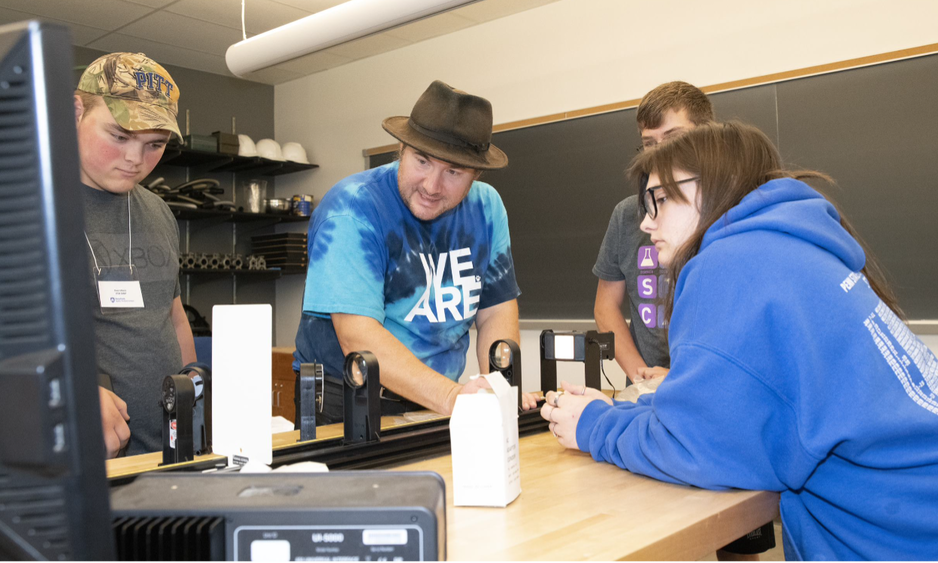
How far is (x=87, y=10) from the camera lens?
432 centimetres

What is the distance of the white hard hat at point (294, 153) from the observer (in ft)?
18.3

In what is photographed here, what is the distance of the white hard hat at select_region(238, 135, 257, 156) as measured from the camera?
209 inches

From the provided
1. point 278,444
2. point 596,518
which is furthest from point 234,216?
point 596,518

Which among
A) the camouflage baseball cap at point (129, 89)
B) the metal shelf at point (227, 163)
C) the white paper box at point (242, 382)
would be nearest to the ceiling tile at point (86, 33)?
the metal shelf at point (227, 163)

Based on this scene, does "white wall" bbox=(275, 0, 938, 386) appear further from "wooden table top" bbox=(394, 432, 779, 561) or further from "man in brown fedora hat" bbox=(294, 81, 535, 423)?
"wooden table top" bbox=(394, 432, 779, 561)

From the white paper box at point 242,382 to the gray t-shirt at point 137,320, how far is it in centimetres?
86

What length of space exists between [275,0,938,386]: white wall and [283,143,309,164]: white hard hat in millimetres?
153

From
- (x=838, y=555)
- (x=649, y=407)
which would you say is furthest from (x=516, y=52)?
(x=838, y=555)

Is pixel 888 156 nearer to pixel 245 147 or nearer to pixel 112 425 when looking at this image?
pixel 112 425

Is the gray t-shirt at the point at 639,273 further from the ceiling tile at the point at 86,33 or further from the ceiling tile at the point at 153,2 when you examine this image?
the ceiling tile at the point at 86,33

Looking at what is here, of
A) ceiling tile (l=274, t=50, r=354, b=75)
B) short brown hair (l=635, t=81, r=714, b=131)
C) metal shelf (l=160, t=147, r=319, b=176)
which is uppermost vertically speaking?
ceiling tile (l=274, t=50, r=354, b=75)

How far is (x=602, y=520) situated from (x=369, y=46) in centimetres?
471

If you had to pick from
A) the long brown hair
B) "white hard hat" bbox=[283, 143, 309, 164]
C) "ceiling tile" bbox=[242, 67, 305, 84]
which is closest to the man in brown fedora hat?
the long brown hair

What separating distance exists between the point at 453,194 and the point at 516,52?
292cm
